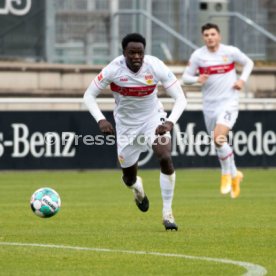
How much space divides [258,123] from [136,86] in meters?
13.3

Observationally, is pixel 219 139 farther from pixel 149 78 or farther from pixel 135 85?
pixel 149 78

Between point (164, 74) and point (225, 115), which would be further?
point (225, 115)

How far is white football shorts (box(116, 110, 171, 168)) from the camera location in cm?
1339

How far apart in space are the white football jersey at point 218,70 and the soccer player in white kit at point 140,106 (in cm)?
494

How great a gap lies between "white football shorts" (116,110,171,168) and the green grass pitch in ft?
2.41

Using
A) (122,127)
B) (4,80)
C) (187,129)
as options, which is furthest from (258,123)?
(122,127)

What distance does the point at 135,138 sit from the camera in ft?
45.1

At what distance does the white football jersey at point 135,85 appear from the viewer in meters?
12.9

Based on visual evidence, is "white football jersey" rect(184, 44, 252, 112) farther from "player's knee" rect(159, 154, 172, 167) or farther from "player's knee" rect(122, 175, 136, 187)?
"player's knee" rect(159, 154, 172, 167)

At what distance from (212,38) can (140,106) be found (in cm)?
533

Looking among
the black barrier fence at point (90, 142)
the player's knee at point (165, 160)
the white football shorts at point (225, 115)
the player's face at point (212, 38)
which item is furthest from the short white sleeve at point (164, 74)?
the black barrier fence at point (90, 142)

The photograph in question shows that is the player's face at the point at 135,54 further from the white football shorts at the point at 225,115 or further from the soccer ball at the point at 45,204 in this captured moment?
the white football shorts at the point at 225,115

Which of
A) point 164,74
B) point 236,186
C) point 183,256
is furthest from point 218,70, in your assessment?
point 183,256

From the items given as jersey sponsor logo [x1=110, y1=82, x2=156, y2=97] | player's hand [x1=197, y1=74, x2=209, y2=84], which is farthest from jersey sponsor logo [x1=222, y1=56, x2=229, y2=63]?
jersey sponsor logo [x1=110, y1=82, x2=156, y2=97]
